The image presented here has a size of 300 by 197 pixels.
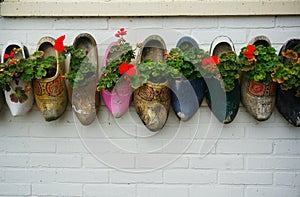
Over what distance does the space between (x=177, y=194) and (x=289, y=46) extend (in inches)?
38.3

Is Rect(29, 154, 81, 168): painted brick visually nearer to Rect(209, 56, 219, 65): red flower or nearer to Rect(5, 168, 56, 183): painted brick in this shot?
Rect(5, 168, 56, 183): painted brick

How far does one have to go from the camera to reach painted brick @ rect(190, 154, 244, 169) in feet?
6.29

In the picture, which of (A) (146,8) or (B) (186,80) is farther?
(A) (146,8)

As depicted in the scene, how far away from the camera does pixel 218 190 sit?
193 cm

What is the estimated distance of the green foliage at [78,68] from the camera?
5.53 ft

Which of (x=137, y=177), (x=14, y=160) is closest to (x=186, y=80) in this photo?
(x=137, y=177)

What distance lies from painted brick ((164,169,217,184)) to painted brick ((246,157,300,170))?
0.22 m

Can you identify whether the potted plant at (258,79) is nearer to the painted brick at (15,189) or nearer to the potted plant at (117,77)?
the potted plant at (117,77)

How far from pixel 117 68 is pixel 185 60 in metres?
0.32

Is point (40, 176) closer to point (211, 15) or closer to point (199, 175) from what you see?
point (199, 175)

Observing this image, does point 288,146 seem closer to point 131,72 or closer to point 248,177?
point 248,177

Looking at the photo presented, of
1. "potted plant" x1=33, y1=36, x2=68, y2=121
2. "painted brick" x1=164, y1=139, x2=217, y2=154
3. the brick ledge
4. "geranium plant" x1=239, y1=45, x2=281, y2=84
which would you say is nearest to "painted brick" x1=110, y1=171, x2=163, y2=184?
"painted brick" x1=164, y1=139, x2=217, y2=154

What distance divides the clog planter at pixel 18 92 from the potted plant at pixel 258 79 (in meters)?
1.06

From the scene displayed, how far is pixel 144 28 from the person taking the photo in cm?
187
